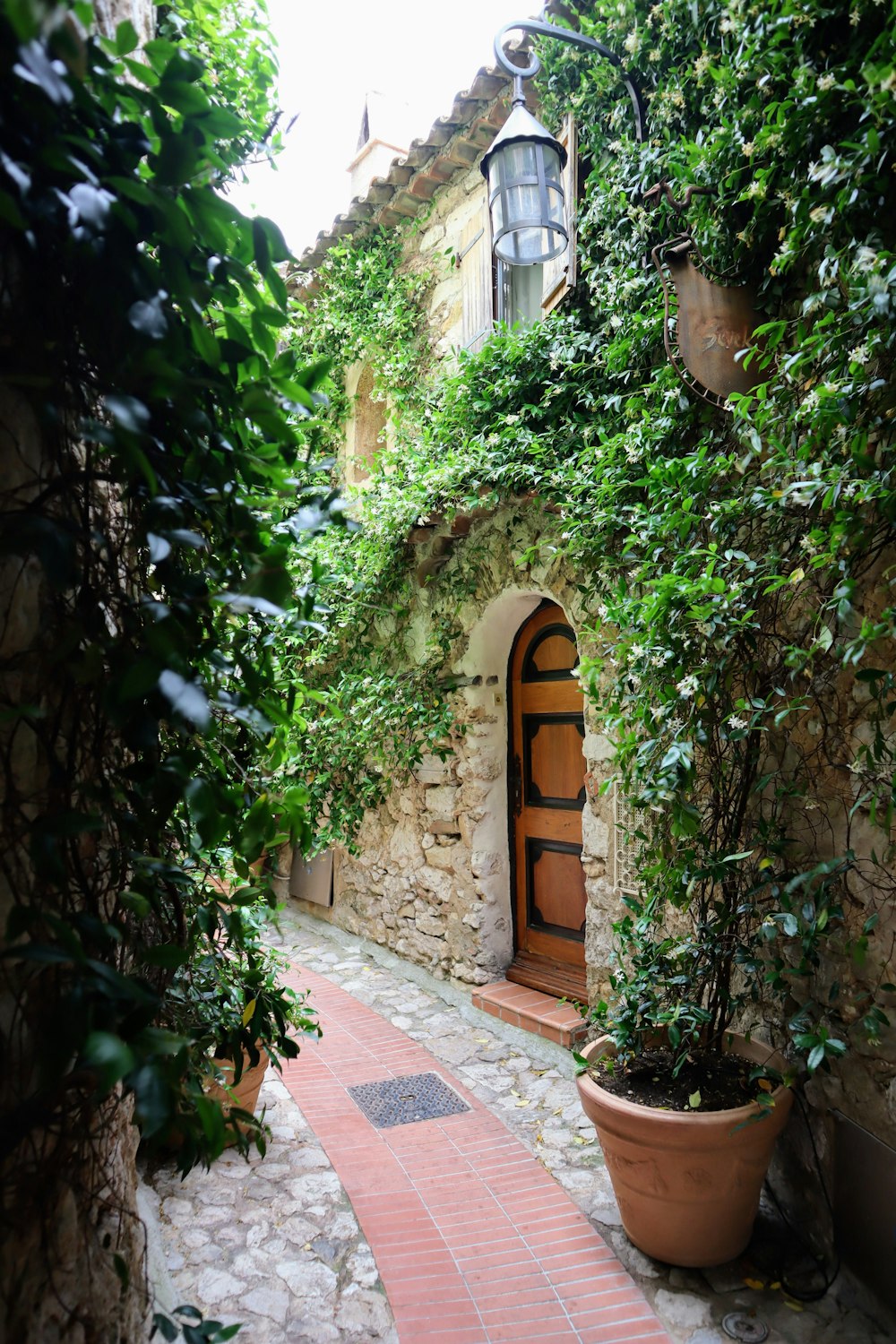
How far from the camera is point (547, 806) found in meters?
4.73

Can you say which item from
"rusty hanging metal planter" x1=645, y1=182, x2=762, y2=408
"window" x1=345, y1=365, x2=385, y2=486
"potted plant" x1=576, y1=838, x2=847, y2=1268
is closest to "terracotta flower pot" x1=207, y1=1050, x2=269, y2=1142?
"potted plant" x1=576, y1=838, x2=847, y2=1268

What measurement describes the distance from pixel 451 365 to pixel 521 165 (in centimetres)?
234

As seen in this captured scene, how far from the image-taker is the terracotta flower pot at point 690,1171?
7.63ft

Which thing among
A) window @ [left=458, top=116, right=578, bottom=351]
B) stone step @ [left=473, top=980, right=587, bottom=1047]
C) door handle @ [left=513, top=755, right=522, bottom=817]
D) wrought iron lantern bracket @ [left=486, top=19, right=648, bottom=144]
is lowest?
stone step @ [left=473, top=980, right=587, bottom=1047]

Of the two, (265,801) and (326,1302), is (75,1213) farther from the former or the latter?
(326,1302)

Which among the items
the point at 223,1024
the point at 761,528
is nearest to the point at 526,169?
the point at 761,528

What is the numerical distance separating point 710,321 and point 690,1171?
2663 mm

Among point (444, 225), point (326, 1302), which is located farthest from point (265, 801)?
Answer: point (444, 225)

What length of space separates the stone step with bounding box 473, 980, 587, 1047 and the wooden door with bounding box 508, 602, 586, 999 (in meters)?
0.10

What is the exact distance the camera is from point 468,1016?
4480 mm

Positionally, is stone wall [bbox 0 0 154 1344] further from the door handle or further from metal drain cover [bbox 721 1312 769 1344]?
the door handle

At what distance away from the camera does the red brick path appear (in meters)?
2.24

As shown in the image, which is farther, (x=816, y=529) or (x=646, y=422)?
(x=646, y=422)

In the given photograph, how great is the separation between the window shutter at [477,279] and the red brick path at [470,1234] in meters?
4.39
